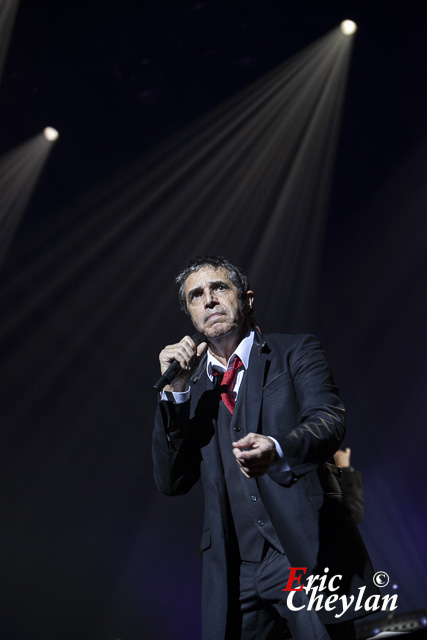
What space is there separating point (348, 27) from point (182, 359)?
5.74 m

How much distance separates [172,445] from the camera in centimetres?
213

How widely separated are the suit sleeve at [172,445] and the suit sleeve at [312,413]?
0.47 metres

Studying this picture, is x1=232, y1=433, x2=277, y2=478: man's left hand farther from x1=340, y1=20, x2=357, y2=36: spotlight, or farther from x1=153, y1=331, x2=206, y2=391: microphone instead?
x1=340, y1=20, x2=357, y2=36: spotlight

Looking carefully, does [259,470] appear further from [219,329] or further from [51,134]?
[51,134]

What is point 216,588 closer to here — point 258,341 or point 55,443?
point 258,341

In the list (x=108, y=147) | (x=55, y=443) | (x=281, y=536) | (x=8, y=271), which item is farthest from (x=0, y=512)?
(x=281, y=536)

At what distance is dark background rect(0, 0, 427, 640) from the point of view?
5824mm

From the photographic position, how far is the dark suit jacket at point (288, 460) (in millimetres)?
1684

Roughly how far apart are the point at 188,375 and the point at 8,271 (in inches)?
190

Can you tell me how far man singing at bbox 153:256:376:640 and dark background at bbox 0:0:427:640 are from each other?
4286 mm

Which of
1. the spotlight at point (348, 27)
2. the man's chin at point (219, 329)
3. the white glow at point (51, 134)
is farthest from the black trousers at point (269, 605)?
the spotlight at point (348, 27)

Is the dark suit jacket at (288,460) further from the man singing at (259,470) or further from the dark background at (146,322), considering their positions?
the dark background at (146,322)

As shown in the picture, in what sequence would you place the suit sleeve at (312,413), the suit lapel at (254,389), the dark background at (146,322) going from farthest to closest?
the dark background at (146,322) < the suit lapel at (254,389) < the suit sleeve at (312,413)

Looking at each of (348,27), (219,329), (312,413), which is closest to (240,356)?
(219,329)
